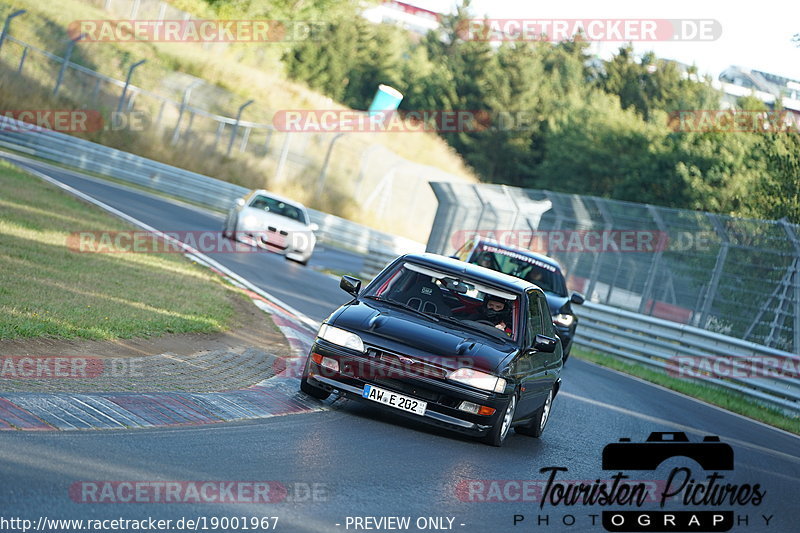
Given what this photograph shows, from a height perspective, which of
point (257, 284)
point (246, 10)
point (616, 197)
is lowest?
point (257, 284)

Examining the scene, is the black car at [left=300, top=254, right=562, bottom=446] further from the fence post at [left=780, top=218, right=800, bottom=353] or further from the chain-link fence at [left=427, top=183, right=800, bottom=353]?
the chain-link fence at [left=427, top=183, right=800, bottom=353]

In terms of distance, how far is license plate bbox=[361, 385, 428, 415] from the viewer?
8469 millimetres

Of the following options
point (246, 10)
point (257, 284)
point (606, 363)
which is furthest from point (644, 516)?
point (246, 10)

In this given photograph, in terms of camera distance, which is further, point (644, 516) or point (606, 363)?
point (606, 363)

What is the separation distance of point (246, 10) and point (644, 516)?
214ft

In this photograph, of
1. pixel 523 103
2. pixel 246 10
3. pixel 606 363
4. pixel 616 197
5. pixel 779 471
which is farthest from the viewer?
pixel 523 103

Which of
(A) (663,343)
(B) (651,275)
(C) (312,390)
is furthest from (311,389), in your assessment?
(B) (651,275)

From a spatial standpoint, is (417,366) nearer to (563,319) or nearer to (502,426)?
(502,426)

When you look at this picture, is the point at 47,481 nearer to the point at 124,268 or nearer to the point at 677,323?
the point at 124,268

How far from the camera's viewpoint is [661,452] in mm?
10172

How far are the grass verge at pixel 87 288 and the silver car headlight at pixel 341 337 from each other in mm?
2213

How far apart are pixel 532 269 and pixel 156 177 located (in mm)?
26492

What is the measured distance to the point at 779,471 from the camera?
10.8m

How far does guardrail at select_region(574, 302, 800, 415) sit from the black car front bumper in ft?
33.2
